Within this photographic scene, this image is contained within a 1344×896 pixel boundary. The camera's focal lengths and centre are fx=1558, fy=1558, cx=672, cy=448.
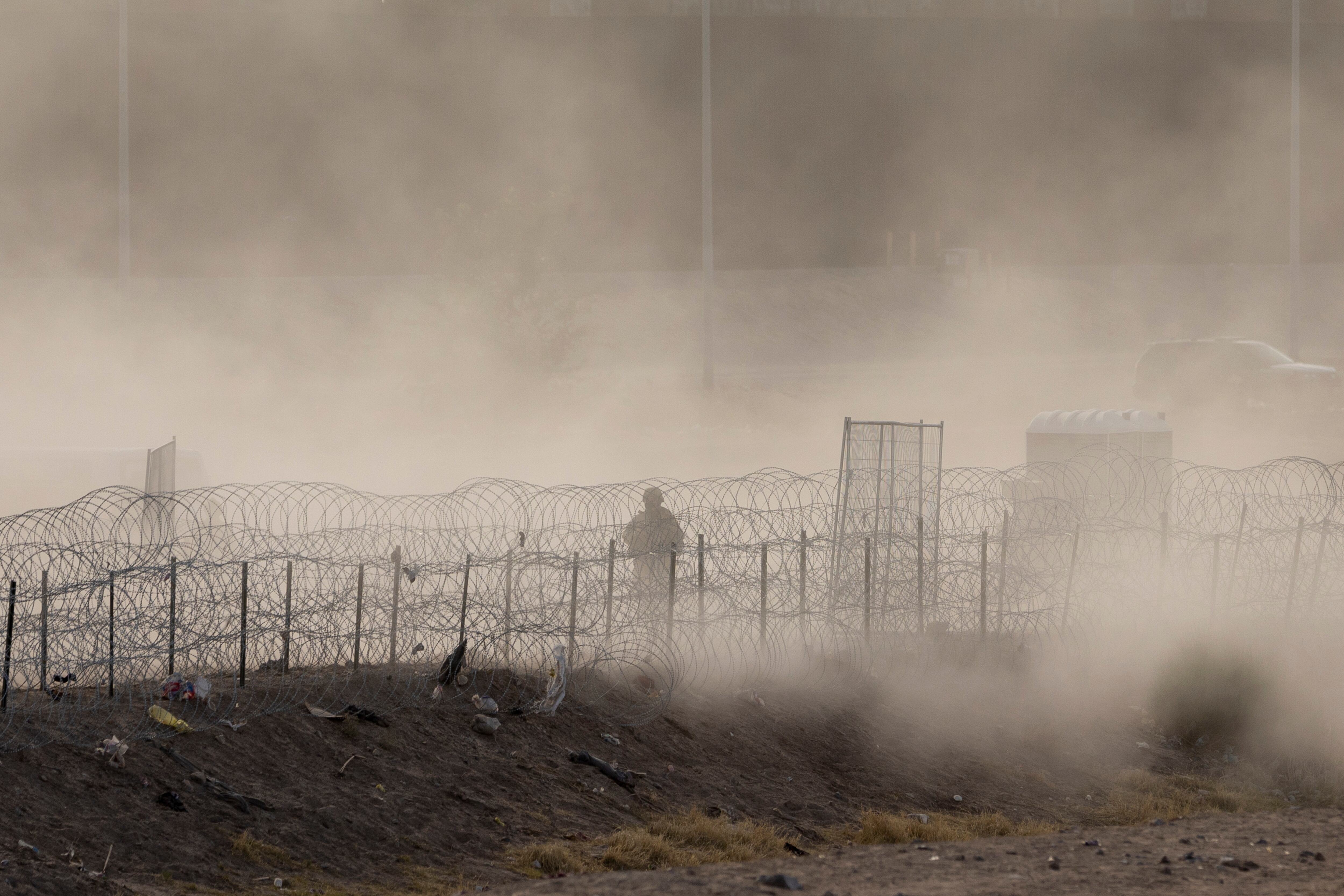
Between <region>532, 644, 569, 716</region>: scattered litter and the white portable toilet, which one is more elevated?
the white portable toilet

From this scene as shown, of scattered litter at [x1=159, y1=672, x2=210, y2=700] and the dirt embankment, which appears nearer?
the dirt embankment

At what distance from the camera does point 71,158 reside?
37219mm

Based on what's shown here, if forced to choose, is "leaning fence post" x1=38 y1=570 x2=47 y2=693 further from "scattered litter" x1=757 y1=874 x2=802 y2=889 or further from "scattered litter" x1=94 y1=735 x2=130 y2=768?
"scattered litter" x1=757 y1=874 x2=802 y2=889

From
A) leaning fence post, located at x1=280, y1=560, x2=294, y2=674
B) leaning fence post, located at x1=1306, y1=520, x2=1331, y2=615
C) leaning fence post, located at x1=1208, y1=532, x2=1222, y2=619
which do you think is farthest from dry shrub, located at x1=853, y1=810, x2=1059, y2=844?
leaning fence post, located at x1=1306, y1=520, x2=1331, y2=615

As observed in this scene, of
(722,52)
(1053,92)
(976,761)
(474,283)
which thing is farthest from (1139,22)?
(976,761)

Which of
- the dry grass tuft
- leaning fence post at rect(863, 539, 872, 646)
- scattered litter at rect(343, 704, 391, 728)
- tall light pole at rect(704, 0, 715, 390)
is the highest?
tall light pole at rect(704, 0, 715, 390)

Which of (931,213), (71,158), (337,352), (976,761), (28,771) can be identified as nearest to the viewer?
(28,771)

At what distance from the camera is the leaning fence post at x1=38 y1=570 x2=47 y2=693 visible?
27.4 feet

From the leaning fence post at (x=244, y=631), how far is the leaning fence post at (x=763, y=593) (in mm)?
3516

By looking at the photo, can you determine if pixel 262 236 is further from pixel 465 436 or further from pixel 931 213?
pixel 931 213

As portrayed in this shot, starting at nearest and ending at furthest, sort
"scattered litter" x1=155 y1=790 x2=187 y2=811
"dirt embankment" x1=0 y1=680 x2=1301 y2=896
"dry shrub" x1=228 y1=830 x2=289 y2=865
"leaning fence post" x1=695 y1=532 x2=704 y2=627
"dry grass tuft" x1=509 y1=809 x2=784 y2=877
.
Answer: "dirt embankment" x1=0 y1=680 x2=1301 y2=896 → "dry shrub" x1=228 y1=830 x2=289 y2=865 → "scattered litter" x1=155 y1=790 x2=187 y2=811 → "dry grass tuft" x1=509 y1=809 x2=784 y2=877 → "leaning fence post" x1=695 y1=532 x2=704 y2=627

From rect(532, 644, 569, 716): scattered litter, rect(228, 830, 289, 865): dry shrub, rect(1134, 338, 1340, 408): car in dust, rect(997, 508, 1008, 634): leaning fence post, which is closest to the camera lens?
rect(228, 830, 289, 865): dry shrub

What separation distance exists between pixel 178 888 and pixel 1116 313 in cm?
4093

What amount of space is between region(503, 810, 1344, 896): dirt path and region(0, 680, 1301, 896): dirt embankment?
0.78 metres
